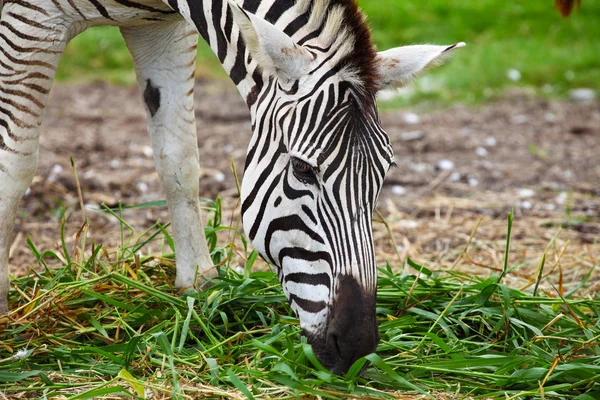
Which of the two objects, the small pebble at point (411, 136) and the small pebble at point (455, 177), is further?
the small pebble at point (411, 136)

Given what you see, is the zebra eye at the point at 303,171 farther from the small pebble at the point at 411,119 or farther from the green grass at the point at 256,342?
the small pebble at the point at 411,119

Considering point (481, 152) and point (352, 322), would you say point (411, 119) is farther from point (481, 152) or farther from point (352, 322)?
point (352, 322)

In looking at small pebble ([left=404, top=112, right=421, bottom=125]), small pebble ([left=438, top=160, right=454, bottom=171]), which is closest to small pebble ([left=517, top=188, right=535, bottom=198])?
small pebble ([left=438, top=160, right=454, bottom=171])

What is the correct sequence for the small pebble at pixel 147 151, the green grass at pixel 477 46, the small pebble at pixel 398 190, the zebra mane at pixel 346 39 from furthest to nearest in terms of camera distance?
the green grass at pixel 477 46, the small pebble at pixel 147 151, the small pebble at pixel 398 190, the zebra mane at pixel 346 39

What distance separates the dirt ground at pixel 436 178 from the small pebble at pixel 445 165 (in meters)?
0.02

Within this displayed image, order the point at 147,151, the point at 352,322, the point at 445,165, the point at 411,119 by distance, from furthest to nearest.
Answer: the point at 411,119
the point at 147,151
the point at 445,165
the point at 352,322

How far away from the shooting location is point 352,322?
2.78m

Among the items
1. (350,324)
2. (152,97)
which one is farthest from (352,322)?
(152,97)

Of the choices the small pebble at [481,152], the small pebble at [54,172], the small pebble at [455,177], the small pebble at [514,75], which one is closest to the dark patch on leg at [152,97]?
the small pebble at [54,172]

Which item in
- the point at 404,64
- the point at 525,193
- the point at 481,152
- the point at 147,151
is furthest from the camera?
the point at 481,152

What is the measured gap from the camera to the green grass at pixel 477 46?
1118cm

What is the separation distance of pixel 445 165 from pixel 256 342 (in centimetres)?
488

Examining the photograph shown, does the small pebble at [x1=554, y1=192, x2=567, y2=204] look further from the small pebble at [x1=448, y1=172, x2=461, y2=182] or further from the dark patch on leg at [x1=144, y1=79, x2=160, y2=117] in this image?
the dark patch on leg at [x1=144, y1=79, x2=160, y2=117]

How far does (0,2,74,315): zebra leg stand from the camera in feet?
12.2
